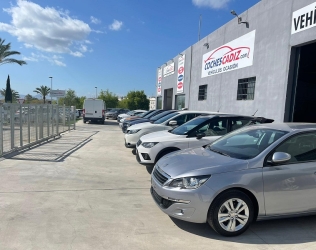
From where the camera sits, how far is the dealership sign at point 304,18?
8.35m

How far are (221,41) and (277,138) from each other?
12299mm

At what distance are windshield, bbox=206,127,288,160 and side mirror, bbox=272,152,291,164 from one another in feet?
0.87

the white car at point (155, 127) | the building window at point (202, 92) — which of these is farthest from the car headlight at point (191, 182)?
the building window at point (202, 92)

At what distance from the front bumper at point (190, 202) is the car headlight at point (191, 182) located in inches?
2.2

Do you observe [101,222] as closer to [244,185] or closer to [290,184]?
[244,185]

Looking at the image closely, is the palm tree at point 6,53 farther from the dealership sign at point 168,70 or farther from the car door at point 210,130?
the car door at point 210,130

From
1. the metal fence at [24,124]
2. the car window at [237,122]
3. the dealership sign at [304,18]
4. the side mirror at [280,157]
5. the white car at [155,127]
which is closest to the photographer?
the side mirror at [280,157]

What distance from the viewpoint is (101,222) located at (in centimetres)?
389

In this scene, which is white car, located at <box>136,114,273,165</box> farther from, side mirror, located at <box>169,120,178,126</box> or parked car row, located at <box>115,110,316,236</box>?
parked car row, located at <box>115,110,316,236</box>

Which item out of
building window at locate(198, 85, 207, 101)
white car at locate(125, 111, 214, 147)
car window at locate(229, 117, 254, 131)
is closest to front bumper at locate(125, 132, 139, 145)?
white car at locate(125, 111, 214, 147)

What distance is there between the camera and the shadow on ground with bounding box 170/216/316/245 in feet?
11.6

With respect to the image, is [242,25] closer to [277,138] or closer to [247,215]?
[277,138]

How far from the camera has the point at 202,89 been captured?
17.9m

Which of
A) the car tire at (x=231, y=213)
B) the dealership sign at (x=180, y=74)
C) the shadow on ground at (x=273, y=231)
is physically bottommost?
the shadow on ground at (x=273, y=231)
